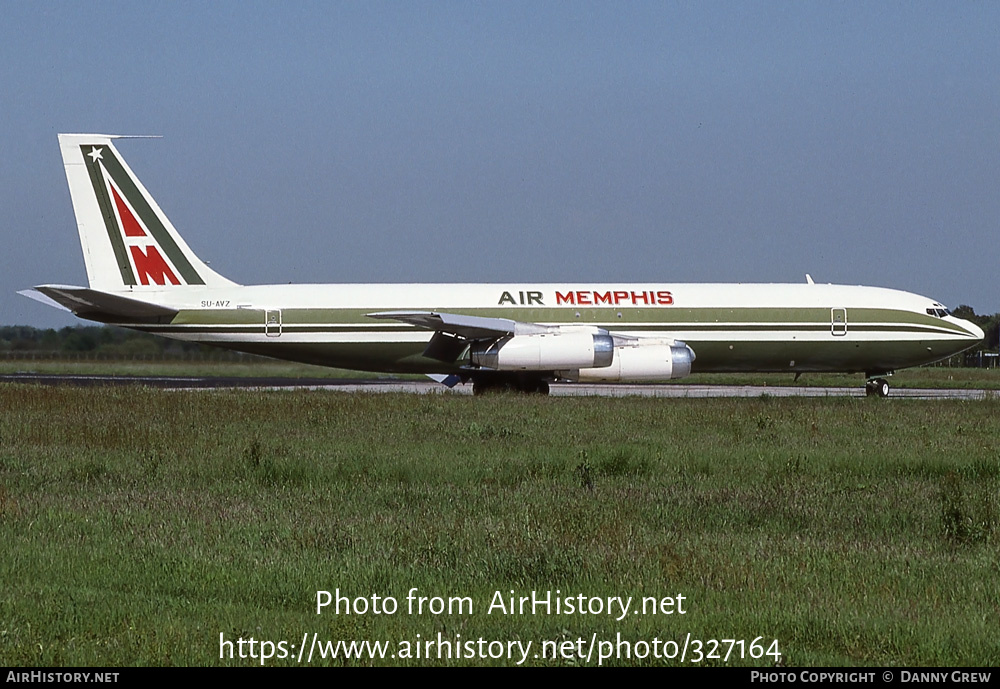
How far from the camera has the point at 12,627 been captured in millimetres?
6727

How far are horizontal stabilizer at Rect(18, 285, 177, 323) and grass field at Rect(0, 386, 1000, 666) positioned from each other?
11.4 metres

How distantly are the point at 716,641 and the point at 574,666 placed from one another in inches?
38.9

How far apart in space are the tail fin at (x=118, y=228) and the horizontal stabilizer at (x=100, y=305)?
1.23 m

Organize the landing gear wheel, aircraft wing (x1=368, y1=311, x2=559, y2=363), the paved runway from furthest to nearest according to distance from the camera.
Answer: the paved runway < the landing gear wheel < aircraft wing (x1=368, y1=311, x2=559, y2=363)

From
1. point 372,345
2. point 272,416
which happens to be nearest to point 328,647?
point 272,416

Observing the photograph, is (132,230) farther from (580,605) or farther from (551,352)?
(580,605)

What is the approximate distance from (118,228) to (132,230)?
0.40m

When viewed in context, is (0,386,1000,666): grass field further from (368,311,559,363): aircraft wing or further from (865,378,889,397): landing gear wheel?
(865,378,889,397): landing gear wheel

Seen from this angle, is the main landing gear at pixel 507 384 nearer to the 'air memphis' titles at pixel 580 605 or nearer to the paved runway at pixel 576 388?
the paved runway at pixel 576 388

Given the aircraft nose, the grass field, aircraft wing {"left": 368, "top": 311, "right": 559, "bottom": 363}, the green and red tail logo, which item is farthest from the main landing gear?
the aircraft nose

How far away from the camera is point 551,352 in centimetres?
2950

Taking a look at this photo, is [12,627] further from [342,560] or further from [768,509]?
[768,509]

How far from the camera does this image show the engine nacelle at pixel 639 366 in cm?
2977

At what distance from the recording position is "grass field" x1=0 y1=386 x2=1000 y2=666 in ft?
22.5
